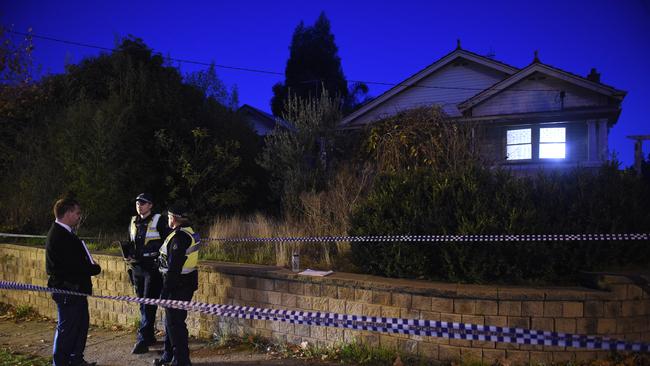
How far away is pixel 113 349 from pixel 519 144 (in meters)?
15.8

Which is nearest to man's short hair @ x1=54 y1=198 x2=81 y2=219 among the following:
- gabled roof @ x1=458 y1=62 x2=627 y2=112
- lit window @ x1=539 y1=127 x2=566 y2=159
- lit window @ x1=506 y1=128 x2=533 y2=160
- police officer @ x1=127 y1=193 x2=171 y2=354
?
police officer @ x1=127 y1=193 x2=171 y2=354

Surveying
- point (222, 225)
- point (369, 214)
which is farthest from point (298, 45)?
point (369, 214)

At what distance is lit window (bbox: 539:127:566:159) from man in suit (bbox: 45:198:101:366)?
54.0 ft

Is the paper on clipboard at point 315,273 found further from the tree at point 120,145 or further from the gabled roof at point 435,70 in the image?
the gabled roof at point 435,70

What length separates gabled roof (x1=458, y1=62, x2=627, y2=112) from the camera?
15.8 m

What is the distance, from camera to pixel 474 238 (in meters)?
5.18

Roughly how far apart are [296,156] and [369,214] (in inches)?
280

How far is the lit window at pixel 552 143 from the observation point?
1711cm

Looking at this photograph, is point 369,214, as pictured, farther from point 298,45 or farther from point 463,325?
point 298,45

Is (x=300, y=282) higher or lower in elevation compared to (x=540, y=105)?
lower

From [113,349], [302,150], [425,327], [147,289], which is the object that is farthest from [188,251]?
[302,150]

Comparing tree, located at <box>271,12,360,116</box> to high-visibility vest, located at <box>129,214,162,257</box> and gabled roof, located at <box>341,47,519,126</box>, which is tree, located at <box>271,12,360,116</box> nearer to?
gabled roof, located at <box>341,47,519,126</box>

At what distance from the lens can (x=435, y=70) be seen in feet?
62.5

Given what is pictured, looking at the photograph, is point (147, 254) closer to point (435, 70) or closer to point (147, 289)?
point (147, 289)
